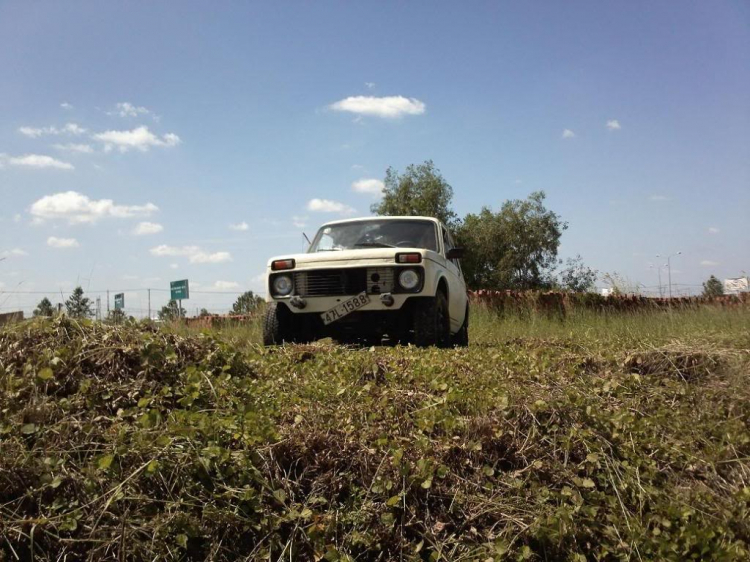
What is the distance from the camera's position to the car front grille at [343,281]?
6559mm

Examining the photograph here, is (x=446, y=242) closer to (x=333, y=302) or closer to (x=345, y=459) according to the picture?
(x=333, y=302)

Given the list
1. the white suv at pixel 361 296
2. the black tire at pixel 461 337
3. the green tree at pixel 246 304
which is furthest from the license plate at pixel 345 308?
the green tree at pixel 246 304

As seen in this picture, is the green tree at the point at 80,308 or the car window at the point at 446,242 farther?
the car window at the point at 446,242

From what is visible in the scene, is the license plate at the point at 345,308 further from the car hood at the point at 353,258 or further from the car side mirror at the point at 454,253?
the car side mirror at the point at 454,253

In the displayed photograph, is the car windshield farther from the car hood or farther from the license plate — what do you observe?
the license plate

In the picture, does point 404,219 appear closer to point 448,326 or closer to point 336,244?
point 336,244

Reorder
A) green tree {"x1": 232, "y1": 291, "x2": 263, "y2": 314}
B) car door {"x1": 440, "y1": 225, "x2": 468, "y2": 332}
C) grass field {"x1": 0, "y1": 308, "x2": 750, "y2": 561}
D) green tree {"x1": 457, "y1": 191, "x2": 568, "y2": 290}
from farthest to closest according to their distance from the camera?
green tree {"x1": 457, "y1": 191, "x2": 568, "y2": 290}
green tree {"x1": 232, "y1": 291, "x2": 263, "y2": 314}
car door {"x1": 440, "y1": 225, "x2": 468, "y2": 332}
grass field {"x1": 0, "y1": 308, "x2": 750, "y2": 561}

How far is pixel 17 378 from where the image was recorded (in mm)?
3596

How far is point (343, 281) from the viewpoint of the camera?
260 inches

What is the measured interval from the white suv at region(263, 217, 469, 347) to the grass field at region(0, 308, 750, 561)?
1969mm

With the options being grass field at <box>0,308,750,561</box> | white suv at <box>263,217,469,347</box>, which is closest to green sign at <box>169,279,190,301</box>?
white suv at <box>263,217,469,347</box>

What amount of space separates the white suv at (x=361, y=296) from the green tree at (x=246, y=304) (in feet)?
22.2

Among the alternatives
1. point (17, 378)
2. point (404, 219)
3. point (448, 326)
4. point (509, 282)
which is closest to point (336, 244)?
point (404, 219)

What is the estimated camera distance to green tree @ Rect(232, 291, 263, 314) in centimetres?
1380
